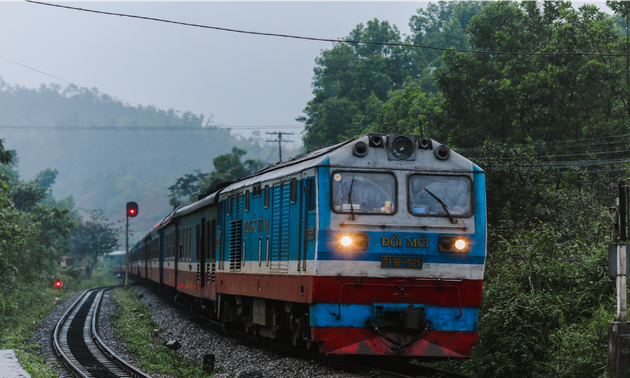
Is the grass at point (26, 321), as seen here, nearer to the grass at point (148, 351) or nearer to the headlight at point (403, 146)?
the grass at point (148, 351)

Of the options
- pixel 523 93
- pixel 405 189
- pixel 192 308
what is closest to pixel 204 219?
pixel 192 308

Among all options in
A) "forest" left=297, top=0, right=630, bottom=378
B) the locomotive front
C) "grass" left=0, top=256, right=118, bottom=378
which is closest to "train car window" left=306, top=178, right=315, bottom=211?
the locomotive front

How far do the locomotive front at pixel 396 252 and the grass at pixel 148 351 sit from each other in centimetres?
425

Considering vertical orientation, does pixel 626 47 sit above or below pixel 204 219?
above

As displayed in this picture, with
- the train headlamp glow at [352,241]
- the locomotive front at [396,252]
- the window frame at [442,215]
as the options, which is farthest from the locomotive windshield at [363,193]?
the train headlamp glow at [352,241]

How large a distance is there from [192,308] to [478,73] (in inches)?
890

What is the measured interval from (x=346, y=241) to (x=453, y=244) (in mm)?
1570

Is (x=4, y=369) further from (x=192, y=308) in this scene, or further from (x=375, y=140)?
(x=192, y=308)

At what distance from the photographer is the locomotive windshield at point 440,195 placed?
10.3m

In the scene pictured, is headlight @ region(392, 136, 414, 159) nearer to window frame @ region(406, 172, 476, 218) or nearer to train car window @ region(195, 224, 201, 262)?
window frame @ region(406, 172, 476, 218)

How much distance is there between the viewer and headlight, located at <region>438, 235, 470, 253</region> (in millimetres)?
10195

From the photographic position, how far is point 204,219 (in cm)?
1975

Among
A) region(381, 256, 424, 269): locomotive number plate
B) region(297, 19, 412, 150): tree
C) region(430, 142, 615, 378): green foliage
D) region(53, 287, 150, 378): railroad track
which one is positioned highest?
region(297, 19, 412, 150): tree

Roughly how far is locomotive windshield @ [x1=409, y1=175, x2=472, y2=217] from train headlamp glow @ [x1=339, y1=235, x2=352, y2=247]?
1.02 metres
